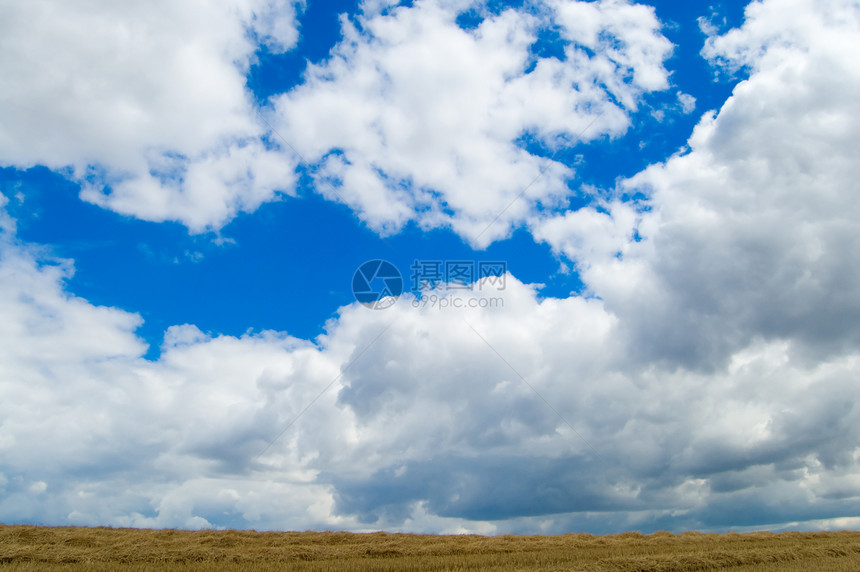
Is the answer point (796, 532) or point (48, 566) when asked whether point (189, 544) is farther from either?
point (796, 532)

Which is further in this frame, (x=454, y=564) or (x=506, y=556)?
Answer: (x=506, y=556)

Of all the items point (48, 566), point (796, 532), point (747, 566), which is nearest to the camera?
point (48, 566)

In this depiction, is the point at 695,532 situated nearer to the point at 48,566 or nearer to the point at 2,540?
the point at 48,566

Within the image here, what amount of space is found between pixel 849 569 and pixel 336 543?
20291 mm

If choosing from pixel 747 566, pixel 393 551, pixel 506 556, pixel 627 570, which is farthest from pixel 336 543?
pixel 747 566

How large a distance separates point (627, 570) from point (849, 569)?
8994mm

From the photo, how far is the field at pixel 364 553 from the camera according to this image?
17.8m

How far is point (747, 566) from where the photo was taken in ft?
69.2

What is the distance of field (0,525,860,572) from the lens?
17797 millimetres

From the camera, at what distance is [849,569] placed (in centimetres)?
1978

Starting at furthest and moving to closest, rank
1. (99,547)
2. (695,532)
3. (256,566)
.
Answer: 1. (695,532)
2. (99,547)
3. (256,566)

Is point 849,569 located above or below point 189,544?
below

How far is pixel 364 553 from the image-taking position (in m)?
20.8

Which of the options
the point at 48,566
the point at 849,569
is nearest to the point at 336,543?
the point at 48,566
